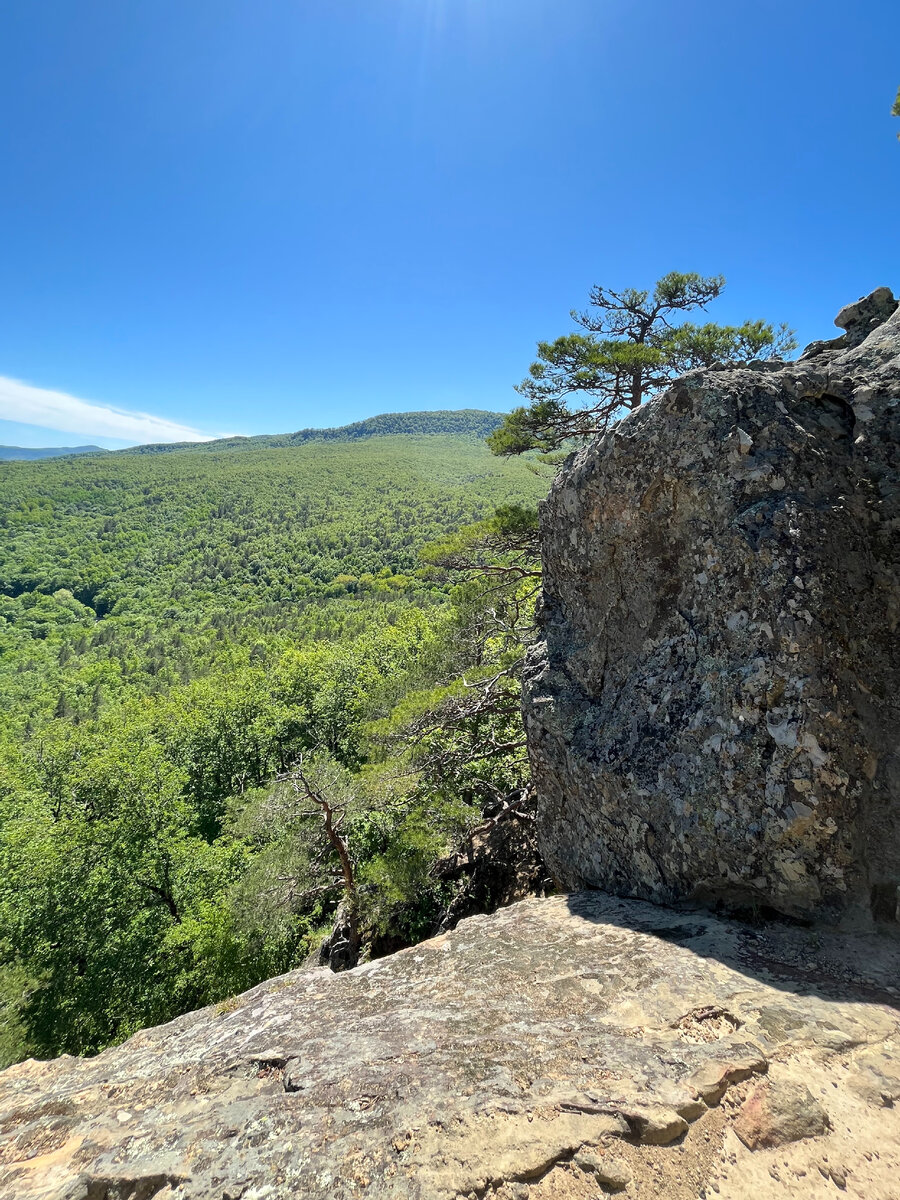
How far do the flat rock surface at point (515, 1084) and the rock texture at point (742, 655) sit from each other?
0.66 m

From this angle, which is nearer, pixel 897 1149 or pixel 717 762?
pixel 897 1149

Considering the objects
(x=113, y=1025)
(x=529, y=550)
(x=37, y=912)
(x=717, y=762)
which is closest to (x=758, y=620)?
(x=717, y=762)

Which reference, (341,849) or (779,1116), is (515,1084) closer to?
(779,1116)

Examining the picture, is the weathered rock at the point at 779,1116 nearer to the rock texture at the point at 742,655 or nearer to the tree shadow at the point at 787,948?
the tree shadow at the point at 787,948

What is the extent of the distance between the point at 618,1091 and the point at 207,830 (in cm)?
2979

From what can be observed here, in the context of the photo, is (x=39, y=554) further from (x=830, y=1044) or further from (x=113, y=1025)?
(x=830, y=1044)

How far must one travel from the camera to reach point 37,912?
17.6 meters

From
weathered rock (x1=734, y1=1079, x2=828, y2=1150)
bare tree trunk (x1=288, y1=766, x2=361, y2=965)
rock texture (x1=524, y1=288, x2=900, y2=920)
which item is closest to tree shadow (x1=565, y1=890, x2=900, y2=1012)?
rock texture (x1=524, y1=288, x2=900, y2=920)

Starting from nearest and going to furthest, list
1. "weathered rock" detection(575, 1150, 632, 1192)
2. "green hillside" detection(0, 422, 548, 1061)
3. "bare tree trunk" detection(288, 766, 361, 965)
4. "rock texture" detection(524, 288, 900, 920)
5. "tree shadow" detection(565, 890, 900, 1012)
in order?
1. "weathered rock" detection(575, 1150, 632, 1192)
2. "tree shadow" detection(565, 890, 900, 1012)
3. "rock texture" detection(524, 288, 900, 920)
4. "bare tree trunk" detection(288, 766, 361, 965)
5. "green hillside" detection(0, 422, 548, 1061)

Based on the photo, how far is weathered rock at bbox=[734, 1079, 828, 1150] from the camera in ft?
8.11

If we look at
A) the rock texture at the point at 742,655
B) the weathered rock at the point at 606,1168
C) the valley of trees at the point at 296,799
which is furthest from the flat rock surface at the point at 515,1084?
the valley of trees at the point at 296,799

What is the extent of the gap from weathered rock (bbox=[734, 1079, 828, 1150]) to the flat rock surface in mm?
31

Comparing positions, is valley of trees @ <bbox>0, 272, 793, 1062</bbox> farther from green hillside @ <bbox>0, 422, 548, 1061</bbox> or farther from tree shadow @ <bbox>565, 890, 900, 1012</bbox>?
tree shadow @ <bbox>565, 890, 900, 1012</bbox>

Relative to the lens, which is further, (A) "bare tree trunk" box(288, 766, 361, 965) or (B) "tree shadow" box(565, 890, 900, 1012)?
(A) "bare tree trunk" box(288, 766, 361, 965)
